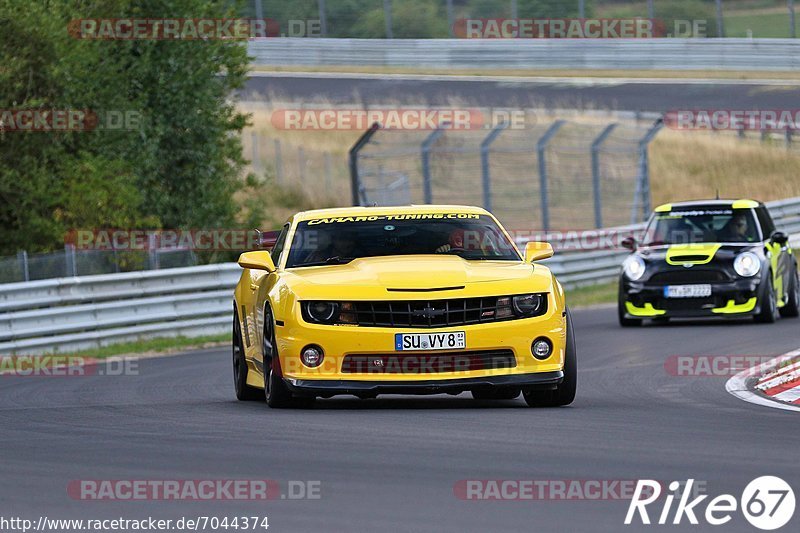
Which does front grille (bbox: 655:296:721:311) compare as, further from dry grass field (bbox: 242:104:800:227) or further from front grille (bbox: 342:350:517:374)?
dry grass field (bbox: 242:104:800:227)

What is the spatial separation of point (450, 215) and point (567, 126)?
28.9m

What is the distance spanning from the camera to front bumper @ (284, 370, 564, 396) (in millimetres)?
10297

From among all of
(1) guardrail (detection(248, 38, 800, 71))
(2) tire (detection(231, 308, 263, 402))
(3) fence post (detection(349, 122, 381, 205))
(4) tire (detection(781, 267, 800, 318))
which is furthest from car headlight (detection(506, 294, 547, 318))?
(1) guardrail (detection(248, 38, 800, 71))

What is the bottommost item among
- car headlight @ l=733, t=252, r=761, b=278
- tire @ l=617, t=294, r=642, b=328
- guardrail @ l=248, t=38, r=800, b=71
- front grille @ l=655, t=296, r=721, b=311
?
tire @ l=617, t=294, r=642, b=328

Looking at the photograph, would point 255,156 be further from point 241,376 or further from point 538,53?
point 241,376

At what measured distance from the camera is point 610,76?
44.4 metres

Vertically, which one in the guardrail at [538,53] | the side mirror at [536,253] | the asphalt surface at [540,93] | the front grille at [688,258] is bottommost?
the front grille at [688,258]

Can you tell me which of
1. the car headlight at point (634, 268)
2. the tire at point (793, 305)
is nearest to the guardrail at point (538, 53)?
the tire at point (793, 305)

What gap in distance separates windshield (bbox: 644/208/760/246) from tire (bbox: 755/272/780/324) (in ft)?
2.29

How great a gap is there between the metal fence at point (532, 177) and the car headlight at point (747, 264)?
8.06 meters

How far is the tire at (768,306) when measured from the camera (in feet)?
62.6

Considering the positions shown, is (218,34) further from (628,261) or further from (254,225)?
(628,261)

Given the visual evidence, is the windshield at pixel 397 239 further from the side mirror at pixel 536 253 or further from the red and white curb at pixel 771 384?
the red and white curb at pixel 771 384

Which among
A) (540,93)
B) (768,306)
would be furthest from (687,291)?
(540,93)
